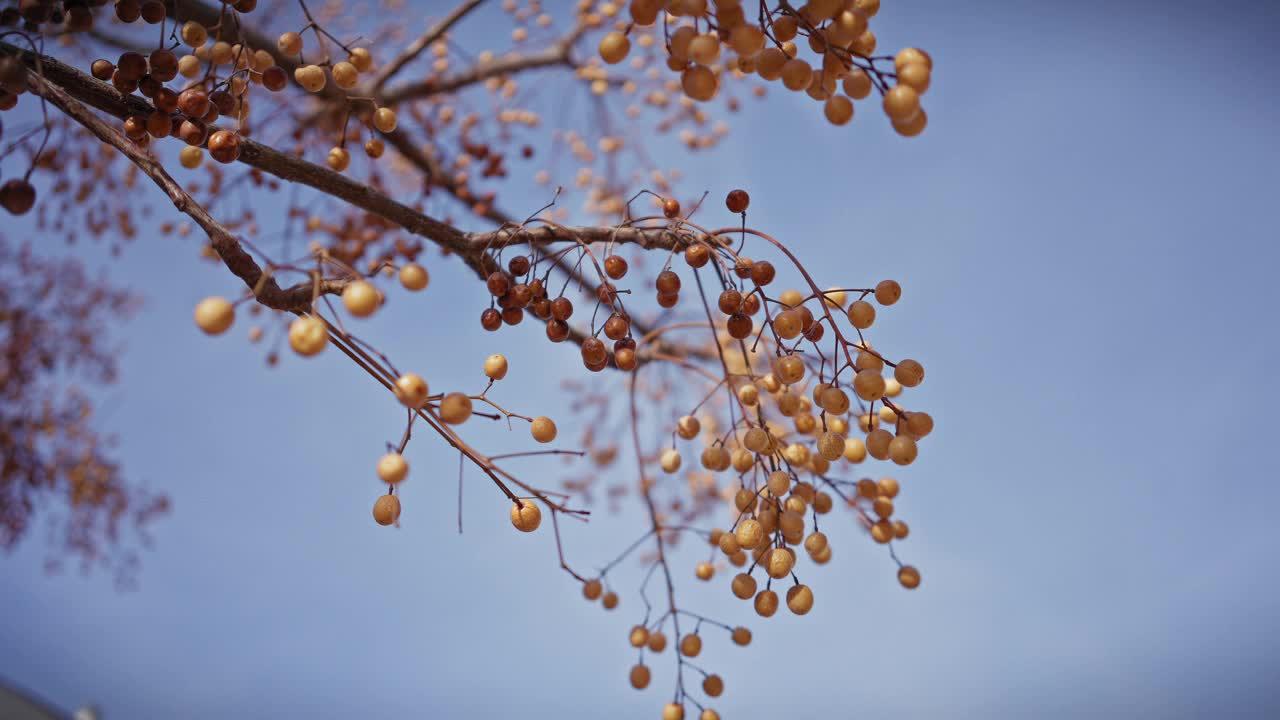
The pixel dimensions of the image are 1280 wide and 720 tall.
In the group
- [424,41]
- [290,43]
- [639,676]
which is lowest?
[639,676]

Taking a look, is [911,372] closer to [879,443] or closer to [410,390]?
[879,443]

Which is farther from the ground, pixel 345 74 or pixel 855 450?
pixel 345 74

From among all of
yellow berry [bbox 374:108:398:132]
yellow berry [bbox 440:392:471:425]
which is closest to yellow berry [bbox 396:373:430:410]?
yellow berry [bbox 440:392:471:425]

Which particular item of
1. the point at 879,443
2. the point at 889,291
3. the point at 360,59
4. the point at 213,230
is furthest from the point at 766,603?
the point at 360,59

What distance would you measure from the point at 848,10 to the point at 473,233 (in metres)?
0.35

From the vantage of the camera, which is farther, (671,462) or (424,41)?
(424,41)

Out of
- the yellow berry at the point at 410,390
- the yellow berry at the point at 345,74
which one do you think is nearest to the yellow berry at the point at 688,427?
the yellow berry at the point at 410,390

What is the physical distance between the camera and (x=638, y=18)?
0.42m

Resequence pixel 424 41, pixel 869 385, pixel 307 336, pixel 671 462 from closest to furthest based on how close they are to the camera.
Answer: pixel 307 336 < pixel 869 385 < pixel 671 462 < pixel 424 41

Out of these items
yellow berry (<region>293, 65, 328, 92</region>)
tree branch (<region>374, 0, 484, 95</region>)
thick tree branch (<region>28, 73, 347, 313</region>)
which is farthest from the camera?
tree branch (<region>374, 0, 484, 95</region>)

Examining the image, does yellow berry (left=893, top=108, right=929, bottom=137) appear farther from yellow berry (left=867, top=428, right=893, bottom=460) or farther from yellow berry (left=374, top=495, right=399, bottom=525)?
yellow berry (left=374, top=495, right=399, bottom=525)

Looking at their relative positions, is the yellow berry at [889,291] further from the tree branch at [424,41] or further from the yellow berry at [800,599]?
the tree branch at [424,41]

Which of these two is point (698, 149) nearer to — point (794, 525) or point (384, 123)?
point (384, 123)

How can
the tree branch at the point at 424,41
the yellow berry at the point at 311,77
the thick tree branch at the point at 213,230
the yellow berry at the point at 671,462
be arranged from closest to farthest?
the thick tree branch at the point at 213,230 < the yellow berry at the point at 311,77 < the yellow berry at the point at 671,462 < the tree branch at the point at 424,41
